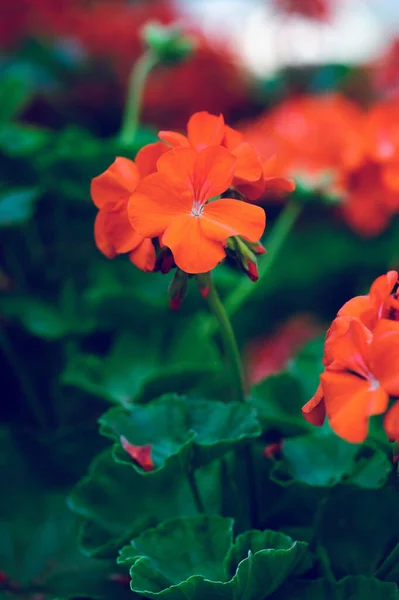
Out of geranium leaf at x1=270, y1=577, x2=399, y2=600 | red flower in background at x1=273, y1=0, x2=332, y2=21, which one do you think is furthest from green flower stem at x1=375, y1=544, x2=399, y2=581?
red flower in background at x1=273, y1=0, x2=332, y2=21

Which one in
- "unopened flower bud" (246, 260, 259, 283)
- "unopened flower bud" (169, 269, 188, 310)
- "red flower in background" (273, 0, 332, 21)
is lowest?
"red flower in background" (273, 0, 332, 21)

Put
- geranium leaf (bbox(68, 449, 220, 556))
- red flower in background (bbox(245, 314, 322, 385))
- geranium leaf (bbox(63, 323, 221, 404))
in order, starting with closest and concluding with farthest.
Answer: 1. geranium leaf (bbox(68, 449, 220, 556))
2. geranium leaf (bbox(63, 323, 221, 404))
3. red flower in background (bbox(245, 314, 322, 385))

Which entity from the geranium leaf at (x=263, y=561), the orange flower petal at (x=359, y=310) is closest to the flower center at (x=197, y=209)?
the orange flower petal at (x=359, y=310)

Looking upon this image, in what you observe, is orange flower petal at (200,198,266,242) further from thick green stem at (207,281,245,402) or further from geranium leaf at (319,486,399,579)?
geranium leaf at (319,486,399,579)

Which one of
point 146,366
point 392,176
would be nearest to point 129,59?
point 392,176

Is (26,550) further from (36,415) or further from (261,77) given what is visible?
(261,77)

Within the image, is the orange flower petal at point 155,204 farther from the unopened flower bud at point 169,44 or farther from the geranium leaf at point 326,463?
the unopened flower bud at point 169,44
